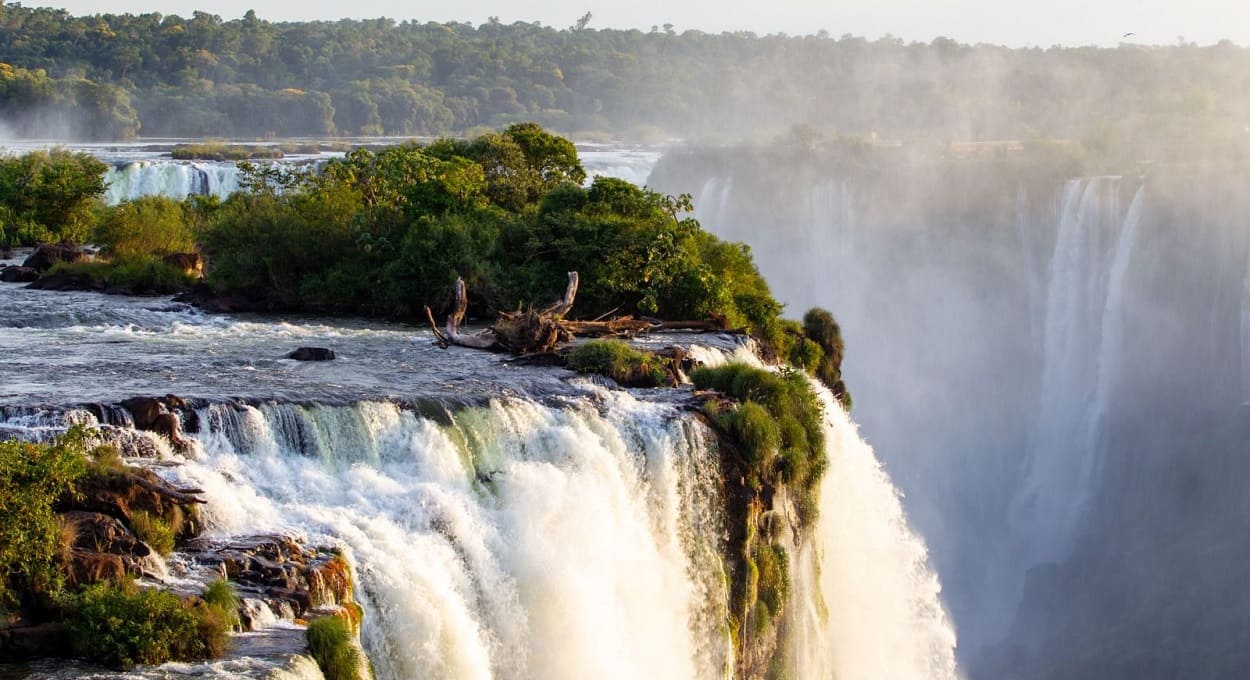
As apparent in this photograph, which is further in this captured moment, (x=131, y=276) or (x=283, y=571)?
(x=131, y=276)

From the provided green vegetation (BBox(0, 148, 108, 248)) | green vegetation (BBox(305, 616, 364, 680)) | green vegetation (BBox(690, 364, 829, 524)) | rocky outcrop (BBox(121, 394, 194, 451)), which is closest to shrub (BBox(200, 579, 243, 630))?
Answer: green vegetation (BBox(305, 616, 364, 680))

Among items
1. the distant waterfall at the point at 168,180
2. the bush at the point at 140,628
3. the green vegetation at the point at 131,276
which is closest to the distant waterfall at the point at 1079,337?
the green vegetation at the point at 131,276

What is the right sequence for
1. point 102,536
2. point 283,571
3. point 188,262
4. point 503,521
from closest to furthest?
point 102,536 → point 283,571 → point 503,521 → point 188,262

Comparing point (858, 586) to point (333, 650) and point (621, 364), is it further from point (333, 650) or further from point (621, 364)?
point (333, 650)

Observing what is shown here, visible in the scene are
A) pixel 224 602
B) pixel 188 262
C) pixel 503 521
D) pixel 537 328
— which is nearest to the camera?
pixel 224 602

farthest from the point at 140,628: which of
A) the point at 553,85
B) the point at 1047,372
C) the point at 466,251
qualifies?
the point at 553,85

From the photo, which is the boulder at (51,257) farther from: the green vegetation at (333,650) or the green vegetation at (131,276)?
the green vegetation at (333,650)

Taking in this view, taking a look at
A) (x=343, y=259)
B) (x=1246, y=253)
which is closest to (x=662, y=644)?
(x=343, y=259)
